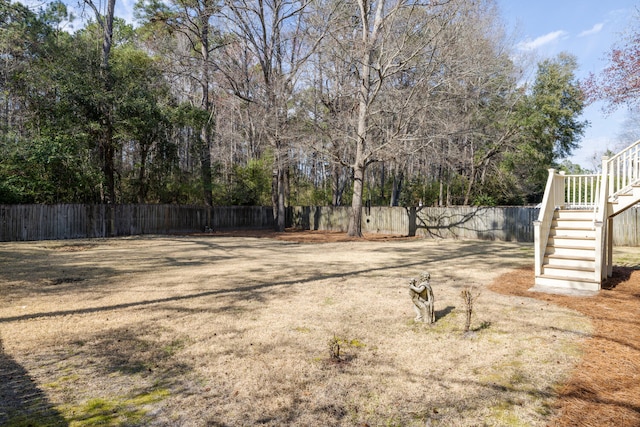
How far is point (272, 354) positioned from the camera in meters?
3.40

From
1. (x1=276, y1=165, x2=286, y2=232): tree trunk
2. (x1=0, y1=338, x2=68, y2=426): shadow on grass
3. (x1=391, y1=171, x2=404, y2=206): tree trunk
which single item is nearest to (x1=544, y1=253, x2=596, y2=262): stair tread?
(x1=0, y1=338, x2=68, y2=426): shadow on grass

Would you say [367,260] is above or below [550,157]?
below

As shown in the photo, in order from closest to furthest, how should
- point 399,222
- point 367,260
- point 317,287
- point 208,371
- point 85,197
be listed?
point 208,371 < point 317,287 < point 367,260 < point 85,197 < point 399,222

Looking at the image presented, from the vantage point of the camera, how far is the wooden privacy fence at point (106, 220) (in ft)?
45.6

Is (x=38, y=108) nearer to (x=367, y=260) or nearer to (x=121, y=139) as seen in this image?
(x=121, y=139)

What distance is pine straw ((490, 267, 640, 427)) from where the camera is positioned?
242 centimetres

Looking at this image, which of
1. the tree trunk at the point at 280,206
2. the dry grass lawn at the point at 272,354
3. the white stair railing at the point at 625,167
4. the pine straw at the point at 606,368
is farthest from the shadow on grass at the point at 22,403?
the tree trunk at the point at 280,206

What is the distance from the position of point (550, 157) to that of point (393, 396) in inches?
921

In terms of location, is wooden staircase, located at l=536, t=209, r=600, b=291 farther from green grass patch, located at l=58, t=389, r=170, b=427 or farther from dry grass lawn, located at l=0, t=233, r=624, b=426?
green grass patch, located at l=58, t=389, r=170, b=427

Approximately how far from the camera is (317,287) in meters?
6.09

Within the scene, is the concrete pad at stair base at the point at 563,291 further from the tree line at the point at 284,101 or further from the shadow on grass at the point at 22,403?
the tree line at the point at 284,101

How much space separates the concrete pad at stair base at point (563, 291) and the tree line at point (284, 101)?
30.3ft

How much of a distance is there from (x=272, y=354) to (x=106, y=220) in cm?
1605

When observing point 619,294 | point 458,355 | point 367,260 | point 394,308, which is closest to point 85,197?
point 367,260
